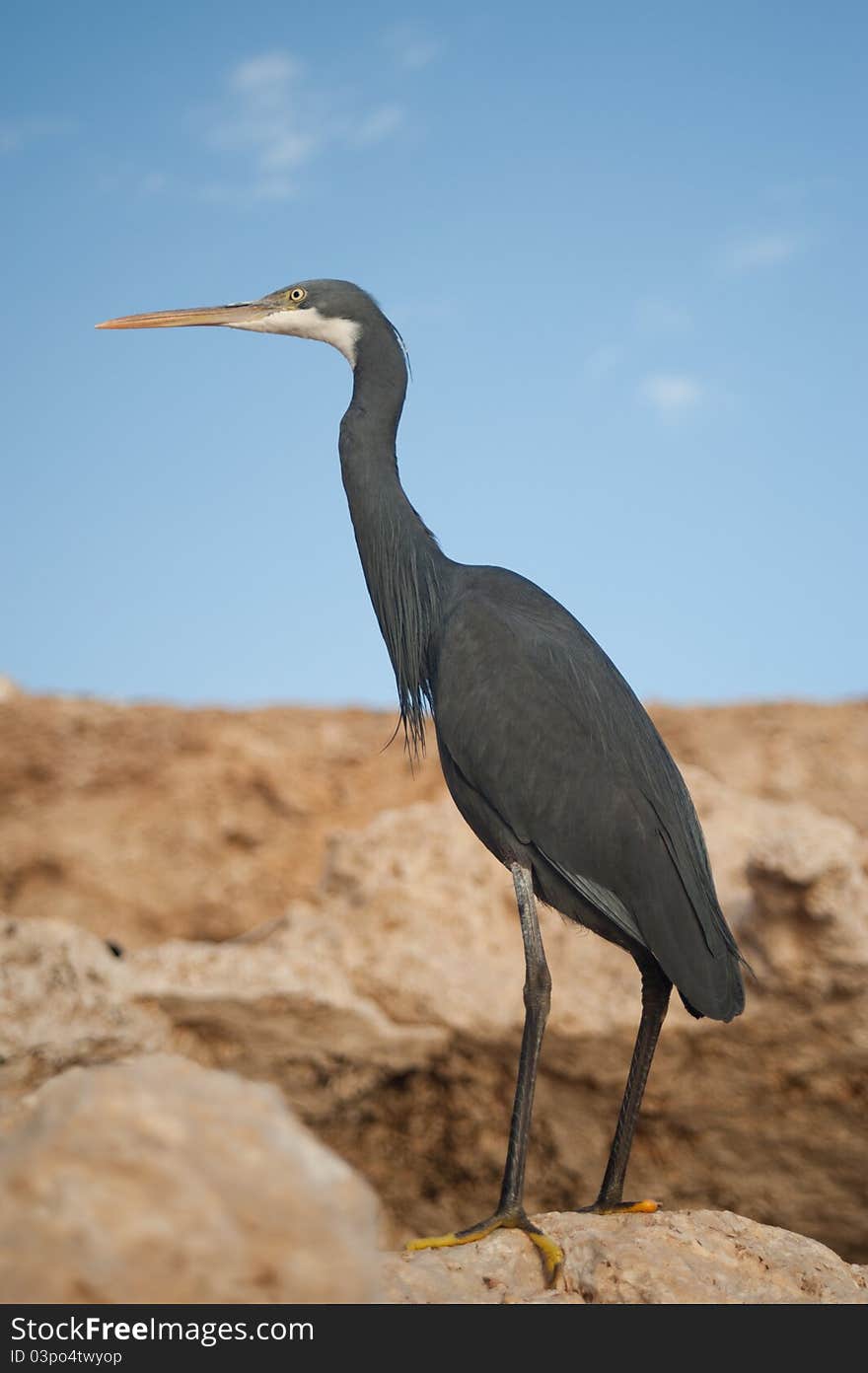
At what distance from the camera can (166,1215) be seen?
1.70m

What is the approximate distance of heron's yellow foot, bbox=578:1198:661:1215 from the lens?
13.0 feet

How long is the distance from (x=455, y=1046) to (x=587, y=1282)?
263 cm

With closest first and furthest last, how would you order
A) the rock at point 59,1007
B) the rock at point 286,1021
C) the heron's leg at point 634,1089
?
the heron's leg at point 634,1089, the rock at point 59,1007, the rock at point 286,1021

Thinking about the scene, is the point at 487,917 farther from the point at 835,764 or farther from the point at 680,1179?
the point at 835,764

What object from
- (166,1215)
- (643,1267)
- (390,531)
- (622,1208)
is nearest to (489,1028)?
(622,1208)

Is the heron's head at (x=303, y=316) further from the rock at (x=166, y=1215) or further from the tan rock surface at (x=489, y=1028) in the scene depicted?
the rock at (x=166, y=1215)

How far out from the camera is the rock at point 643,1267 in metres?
3.27

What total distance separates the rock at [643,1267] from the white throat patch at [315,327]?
3187mm

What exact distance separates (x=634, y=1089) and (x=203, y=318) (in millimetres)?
3445

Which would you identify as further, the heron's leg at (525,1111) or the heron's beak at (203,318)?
the heron's beak at (203,318)

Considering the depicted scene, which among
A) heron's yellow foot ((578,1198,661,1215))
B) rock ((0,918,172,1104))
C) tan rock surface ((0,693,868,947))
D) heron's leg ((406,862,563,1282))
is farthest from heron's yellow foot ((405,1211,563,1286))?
tan rock surface ((0,693,868,947))

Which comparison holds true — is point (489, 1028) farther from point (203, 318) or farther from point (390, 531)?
point (203, 318)

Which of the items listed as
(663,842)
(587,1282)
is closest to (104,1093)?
(587,1282)

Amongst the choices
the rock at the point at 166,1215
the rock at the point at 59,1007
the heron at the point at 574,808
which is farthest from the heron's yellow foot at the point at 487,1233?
the rock at the point at 59,1007
